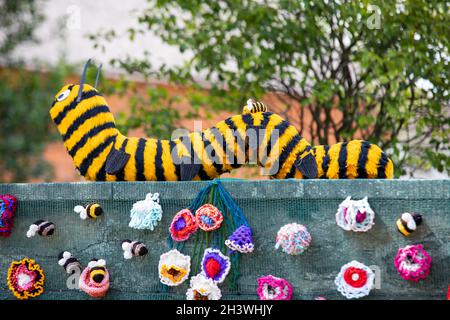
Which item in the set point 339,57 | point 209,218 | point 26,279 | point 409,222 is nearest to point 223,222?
point 209,218

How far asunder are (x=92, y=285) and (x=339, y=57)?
1793 millimetres

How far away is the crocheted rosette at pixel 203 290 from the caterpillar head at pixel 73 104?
1.89ft

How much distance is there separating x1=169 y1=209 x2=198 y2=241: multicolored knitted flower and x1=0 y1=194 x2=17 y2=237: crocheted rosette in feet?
1.52

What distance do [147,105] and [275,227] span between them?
6.11ft

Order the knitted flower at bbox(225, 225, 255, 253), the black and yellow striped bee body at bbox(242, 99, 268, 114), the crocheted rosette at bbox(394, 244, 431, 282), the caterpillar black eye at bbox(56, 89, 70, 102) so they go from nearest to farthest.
Answer: the crocheted rosette at bbox(394, 244, 431, 282), the knitted flower at bbox(225, 225, 255, 253), the black and yellow striped bee body at bbox(242, 99, 268, 114), the caterpillar black eye at bbox(56, 89, 70, 102)

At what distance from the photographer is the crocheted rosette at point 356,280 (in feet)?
A: 4.25

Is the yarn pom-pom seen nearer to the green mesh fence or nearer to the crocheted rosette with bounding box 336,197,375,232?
the green mesh fence

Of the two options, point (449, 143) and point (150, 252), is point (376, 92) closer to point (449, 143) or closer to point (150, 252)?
point (449, 143)

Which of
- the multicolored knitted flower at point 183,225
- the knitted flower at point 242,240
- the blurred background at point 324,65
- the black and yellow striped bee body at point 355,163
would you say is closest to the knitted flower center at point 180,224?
the multicolored knitted flower at point 183,225

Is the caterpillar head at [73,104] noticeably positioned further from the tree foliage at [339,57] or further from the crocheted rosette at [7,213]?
the tree foliage at [339,57]

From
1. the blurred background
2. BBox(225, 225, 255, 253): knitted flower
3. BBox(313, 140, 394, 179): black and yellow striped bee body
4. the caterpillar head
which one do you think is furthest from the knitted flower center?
the blurred background

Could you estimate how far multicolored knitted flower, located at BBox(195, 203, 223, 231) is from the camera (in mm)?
1386

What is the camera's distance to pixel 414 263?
49.7 inches
